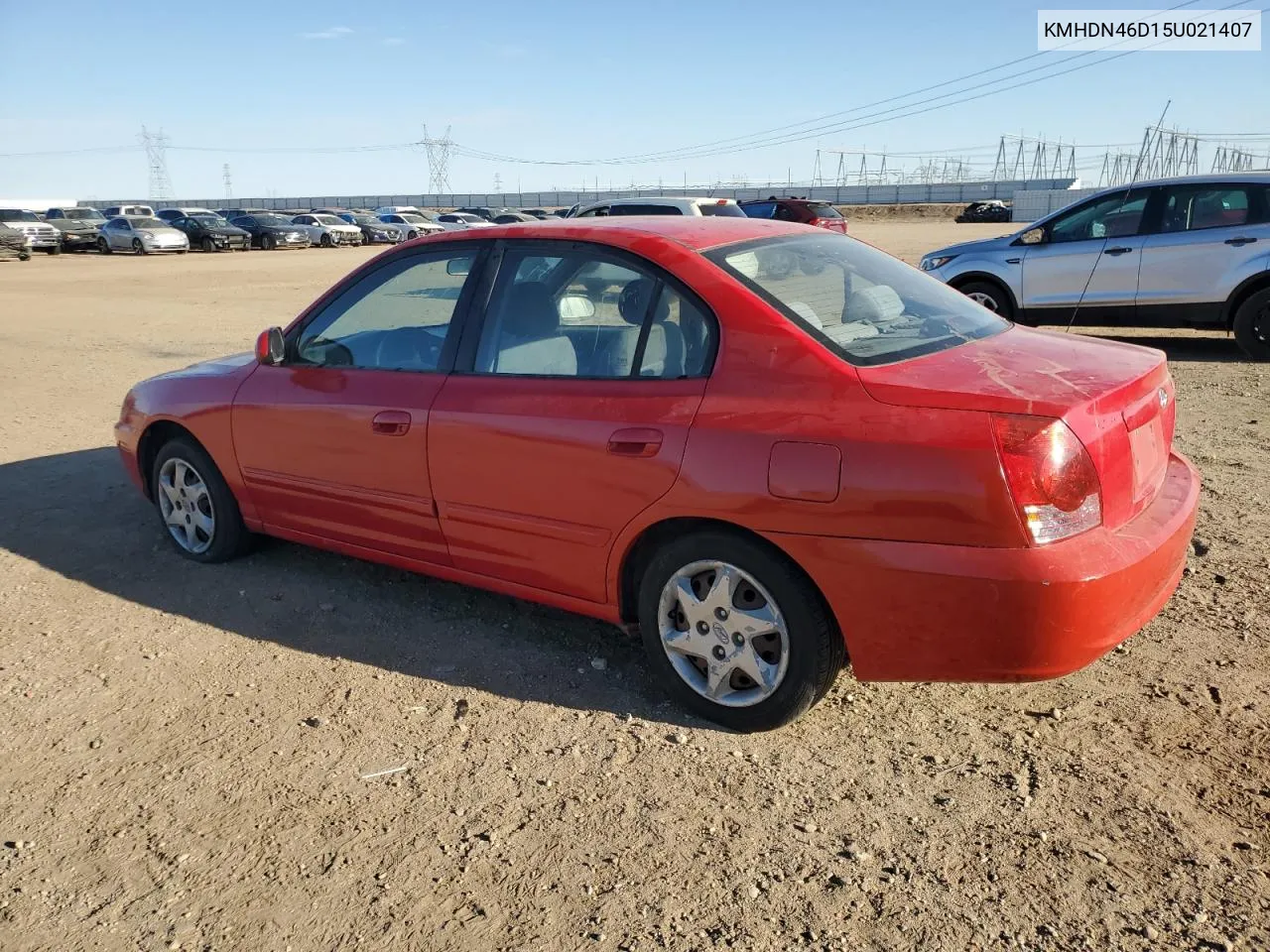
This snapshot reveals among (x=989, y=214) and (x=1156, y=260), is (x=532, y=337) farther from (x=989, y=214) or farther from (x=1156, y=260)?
(x=989, y=214)

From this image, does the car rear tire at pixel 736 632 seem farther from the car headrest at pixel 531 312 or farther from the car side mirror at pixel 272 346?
the car side mirror at pixel 272 346

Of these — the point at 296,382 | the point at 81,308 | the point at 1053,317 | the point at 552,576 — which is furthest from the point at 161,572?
the point at 81,308

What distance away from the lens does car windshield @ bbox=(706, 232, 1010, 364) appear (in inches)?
132

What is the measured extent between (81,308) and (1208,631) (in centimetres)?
1802

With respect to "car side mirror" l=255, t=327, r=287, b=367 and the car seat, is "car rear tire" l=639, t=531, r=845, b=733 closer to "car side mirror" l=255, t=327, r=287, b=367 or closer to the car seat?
the car seat

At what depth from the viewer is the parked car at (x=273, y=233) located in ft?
140

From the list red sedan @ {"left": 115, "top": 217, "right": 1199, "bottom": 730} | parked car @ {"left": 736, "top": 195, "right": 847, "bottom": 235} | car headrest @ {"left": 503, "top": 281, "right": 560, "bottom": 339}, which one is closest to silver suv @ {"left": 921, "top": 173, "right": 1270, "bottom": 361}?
red sedan @ {"left": 115, "top": 217, "right": 1199, "bottom": 730}

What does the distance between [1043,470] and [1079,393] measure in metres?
0.33

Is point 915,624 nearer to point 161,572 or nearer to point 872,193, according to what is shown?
point 161,572

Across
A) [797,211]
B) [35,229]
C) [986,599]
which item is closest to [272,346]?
[986,599]

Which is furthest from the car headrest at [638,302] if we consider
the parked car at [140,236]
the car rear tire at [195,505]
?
the parked car at [140,236]

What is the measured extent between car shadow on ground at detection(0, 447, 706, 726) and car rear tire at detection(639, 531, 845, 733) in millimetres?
188

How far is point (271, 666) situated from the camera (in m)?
4.05

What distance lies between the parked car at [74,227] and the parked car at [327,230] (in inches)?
308
